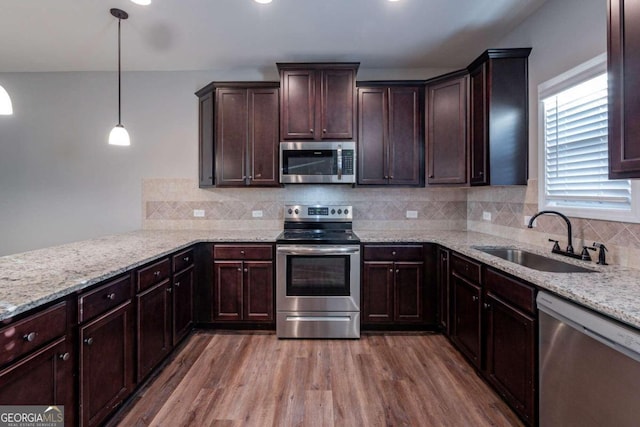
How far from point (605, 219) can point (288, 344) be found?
256 centimetres

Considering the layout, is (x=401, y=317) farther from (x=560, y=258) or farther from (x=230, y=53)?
(x=230, y=53)

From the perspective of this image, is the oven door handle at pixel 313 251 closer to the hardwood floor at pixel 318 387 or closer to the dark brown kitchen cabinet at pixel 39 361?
the hardwood floor at pixel 318 387

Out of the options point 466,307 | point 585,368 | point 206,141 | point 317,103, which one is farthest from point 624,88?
point 206,141

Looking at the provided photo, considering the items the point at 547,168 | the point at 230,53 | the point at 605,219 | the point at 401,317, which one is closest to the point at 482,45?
the point at 547,168

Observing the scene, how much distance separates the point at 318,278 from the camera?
9.78ft

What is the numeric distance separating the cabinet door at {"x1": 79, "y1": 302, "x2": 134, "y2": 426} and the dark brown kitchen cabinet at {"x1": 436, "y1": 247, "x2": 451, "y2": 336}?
8.27 feet

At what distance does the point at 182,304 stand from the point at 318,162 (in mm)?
1883

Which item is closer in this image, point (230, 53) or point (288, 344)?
point (288, 344)

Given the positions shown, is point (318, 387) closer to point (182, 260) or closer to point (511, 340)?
point (511, 340)

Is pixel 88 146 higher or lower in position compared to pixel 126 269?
higher

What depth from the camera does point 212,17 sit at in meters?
2.58

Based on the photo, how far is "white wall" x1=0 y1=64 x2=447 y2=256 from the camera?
11.9ft

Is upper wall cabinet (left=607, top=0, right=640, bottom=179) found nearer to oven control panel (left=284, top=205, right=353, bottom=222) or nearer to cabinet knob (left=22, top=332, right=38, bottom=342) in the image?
oven control panel (left=284, top=205, right=353, bottom=222)

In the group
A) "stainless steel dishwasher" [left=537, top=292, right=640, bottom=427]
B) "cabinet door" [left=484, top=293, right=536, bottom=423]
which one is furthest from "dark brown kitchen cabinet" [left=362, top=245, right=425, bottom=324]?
"stainless steel dishwasher" [left=537, top=292, right=640, bottom=427]
